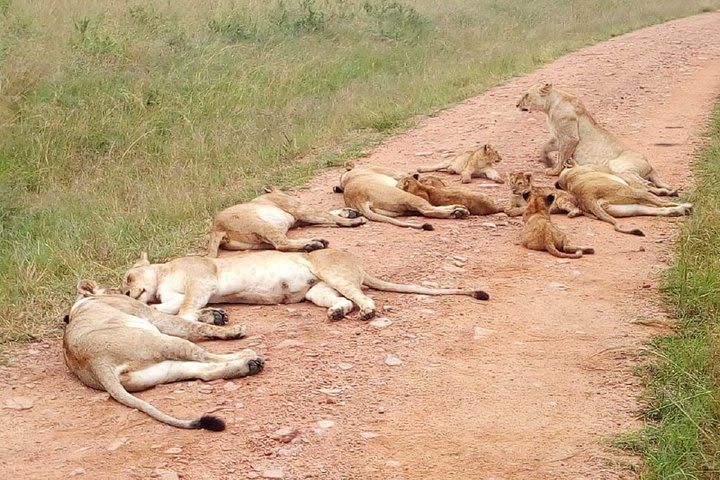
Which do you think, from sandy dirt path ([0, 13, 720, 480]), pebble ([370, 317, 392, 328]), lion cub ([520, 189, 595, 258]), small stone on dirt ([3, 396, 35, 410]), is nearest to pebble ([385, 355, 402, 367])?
sandy dirt path ([0, 13, 720, 480])

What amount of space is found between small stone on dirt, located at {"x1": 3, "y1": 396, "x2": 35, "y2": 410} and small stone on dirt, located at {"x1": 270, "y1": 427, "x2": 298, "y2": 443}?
1.31 meters

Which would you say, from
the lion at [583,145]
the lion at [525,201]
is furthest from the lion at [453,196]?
the lion at [583,145]

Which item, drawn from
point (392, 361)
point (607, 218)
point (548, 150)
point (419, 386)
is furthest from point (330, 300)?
point (548, 150)

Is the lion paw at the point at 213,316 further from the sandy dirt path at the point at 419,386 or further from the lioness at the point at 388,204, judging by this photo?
the lioness at the point at 388,204

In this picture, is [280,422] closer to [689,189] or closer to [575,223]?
[575,223]

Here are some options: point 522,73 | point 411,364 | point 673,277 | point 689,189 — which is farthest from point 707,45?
point 411,364

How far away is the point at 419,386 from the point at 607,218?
3443mm

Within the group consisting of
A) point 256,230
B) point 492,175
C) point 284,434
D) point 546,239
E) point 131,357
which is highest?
point 131,357

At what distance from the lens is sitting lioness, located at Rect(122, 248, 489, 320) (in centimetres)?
553

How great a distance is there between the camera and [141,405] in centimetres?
424

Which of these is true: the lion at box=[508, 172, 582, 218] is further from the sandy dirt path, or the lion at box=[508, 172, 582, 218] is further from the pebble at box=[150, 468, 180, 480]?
the pebble at box=[150, 468, 180, 480]

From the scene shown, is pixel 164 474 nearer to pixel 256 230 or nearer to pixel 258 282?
pixel 258 282

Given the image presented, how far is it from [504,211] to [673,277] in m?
2.08

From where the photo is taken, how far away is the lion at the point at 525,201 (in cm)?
748
